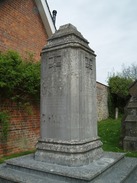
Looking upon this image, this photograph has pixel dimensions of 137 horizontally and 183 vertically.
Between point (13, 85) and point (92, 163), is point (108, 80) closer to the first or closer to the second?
point (13, 85)

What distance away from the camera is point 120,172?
3684 millimetres

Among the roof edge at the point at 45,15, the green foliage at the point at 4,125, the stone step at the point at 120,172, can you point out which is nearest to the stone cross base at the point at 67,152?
the stone step at the point at 120,172

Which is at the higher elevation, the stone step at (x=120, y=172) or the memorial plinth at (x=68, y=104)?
the memorial plinth at (x=68, y=104)

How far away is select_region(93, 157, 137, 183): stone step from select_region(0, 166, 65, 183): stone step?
0.79 meters

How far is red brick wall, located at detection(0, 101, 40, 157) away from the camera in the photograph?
23.1 feet

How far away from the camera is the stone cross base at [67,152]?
146 inches

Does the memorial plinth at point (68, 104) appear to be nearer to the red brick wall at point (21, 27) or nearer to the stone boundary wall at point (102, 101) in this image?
the red brick wall at point (21, 27)

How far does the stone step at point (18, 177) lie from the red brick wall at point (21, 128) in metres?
3.16

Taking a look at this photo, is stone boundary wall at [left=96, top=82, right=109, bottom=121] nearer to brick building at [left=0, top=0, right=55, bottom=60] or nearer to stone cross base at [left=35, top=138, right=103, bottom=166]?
brick building at [left=0, top=0, right=55, bottom=60]

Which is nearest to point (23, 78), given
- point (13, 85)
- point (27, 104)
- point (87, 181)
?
point (13, 85)

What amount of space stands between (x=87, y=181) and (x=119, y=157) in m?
1.48

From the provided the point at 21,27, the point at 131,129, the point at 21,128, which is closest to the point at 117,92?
the point at 131,129

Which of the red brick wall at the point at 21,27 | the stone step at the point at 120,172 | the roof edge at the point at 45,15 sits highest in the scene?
the roof edge at the point at 45,15

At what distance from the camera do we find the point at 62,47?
4047mm
